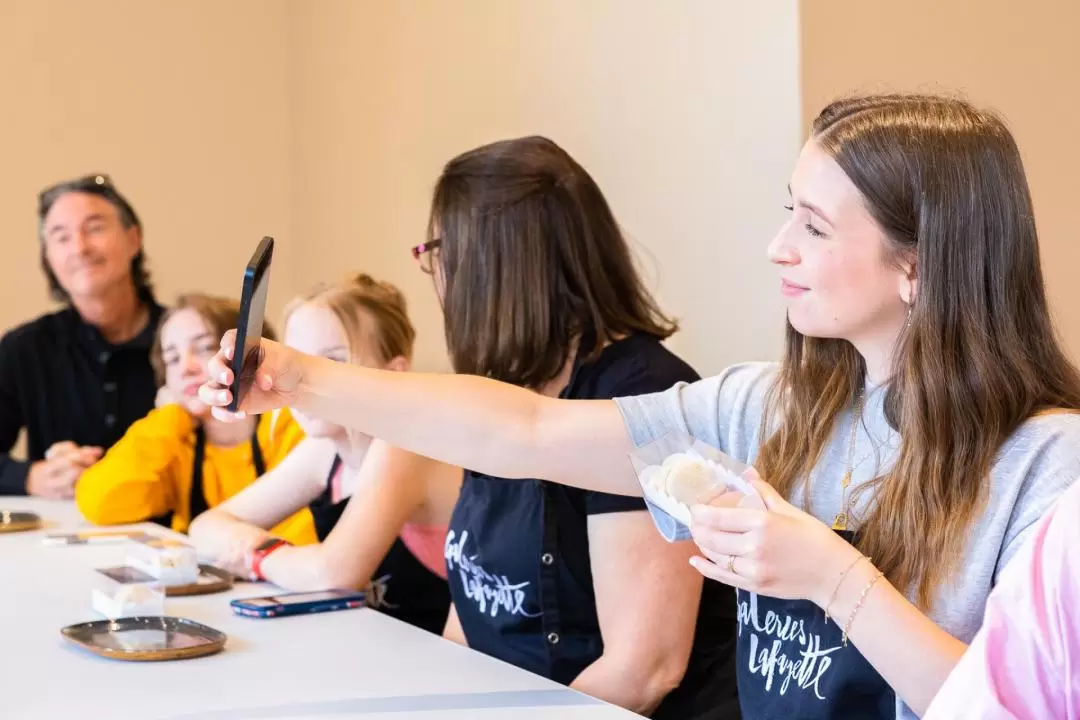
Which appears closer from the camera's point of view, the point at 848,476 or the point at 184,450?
the point at 848,476

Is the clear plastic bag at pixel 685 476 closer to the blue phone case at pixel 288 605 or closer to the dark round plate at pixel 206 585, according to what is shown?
the blue phone case at pixel 288 605

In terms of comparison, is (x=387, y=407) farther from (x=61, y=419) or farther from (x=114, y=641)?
(x=61, y=419)

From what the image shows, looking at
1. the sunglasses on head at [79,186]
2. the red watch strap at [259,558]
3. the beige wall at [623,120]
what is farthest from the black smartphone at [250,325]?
the sunglasses on head at [79,186]

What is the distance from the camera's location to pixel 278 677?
1.66 m

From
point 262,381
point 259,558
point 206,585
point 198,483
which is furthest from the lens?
point 198,483

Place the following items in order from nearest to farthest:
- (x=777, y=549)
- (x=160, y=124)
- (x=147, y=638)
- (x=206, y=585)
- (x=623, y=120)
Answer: (x=777, y=549)
(x=147, y=638)
(x=206, y=585)
(x=623, y=120)
(x=160, y=124)

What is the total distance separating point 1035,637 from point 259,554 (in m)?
1.72

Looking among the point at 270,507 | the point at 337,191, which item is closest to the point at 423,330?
the point at 337,191

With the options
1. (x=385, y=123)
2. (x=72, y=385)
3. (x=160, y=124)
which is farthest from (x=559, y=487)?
(x=160, y=124)

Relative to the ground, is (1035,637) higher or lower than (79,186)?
lower

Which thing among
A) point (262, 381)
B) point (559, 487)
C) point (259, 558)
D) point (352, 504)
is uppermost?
point (262, 381)

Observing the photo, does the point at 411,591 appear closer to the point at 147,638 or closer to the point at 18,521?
the point at 147,638

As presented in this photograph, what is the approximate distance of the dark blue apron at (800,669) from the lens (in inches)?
52.4

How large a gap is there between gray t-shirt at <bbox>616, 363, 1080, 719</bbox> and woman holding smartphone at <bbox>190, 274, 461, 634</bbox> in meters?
0.71
